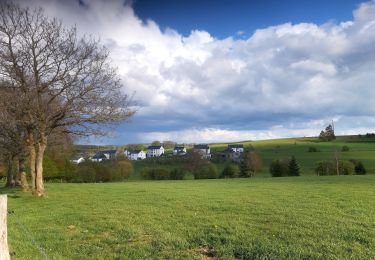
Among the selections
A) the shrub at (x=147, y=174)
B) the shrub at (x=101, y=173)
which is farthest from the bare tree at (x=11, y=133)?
the shrub at (x=147, y=174)

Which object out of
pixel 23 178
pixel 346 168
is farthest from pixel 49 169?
pixel 346 168

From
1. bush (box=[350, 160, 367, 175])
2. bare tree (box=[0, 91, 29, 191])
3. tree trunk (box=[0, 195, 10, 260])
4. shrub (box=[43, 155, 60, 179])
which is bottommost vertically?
bush (box=[350, 160, 367, 175])

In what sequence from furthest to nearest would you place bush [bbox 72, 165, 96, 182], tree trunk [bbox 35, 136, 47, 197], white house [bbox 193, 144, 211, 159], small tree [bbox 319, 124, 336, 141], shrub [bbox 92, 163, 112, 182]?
small tree [bbox 319, 124, 336, 141] < white house [bbox 193, 144, 211, 159] < shrub [bbox 92, 163, 112, 182] < bush [bbox 72, 165, 96, 182] < tree trunk [bbox 35, 136, 47, 197]

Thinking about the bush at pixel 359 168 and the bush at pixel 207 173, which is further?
the bush at pixel 207 173

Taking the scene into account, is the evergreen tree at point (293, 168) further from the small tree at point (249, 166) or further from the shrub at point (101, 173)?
the shrub at point (101, 173)

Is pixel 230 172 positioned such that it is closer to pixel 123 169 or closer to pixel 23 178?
pixel 123 169

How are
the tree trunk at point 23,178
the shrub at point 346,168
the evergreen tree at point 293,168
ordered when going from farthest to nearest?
the shrub at point 346,168, the evergreen tree at point 293,168, the tree trunk at point 23,178

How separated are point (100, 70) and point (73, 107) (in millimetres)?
3314

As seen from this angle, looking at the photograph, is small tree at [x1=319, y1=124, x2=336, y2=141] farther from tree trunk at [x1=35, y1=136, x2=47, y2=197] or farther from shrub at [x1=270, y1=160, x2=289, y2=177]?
tree trunk at [x1=35, y1=136, x2=47, y2=197]

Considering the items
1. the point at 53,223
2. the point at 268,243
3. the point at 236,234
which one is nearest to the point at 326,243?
the point at 268,243

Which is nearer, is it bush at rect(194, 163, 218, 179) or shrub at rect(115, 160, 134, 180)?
bush at rect(194, 163, 218, 179)

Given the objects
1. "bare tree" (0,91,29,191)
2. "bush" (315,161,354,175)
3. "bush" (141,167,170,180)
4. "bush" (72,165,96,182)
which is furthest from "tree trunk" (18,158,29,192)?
"bush" (315,161,354,175)

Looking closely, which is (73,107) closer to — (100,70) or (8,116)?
(100,70)

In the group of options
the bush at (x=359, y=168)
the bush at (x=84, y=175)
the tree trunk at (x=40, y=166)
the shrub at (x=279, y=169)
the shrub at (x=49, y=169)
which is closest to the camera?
the tree trunk at (x=40, y=166)
